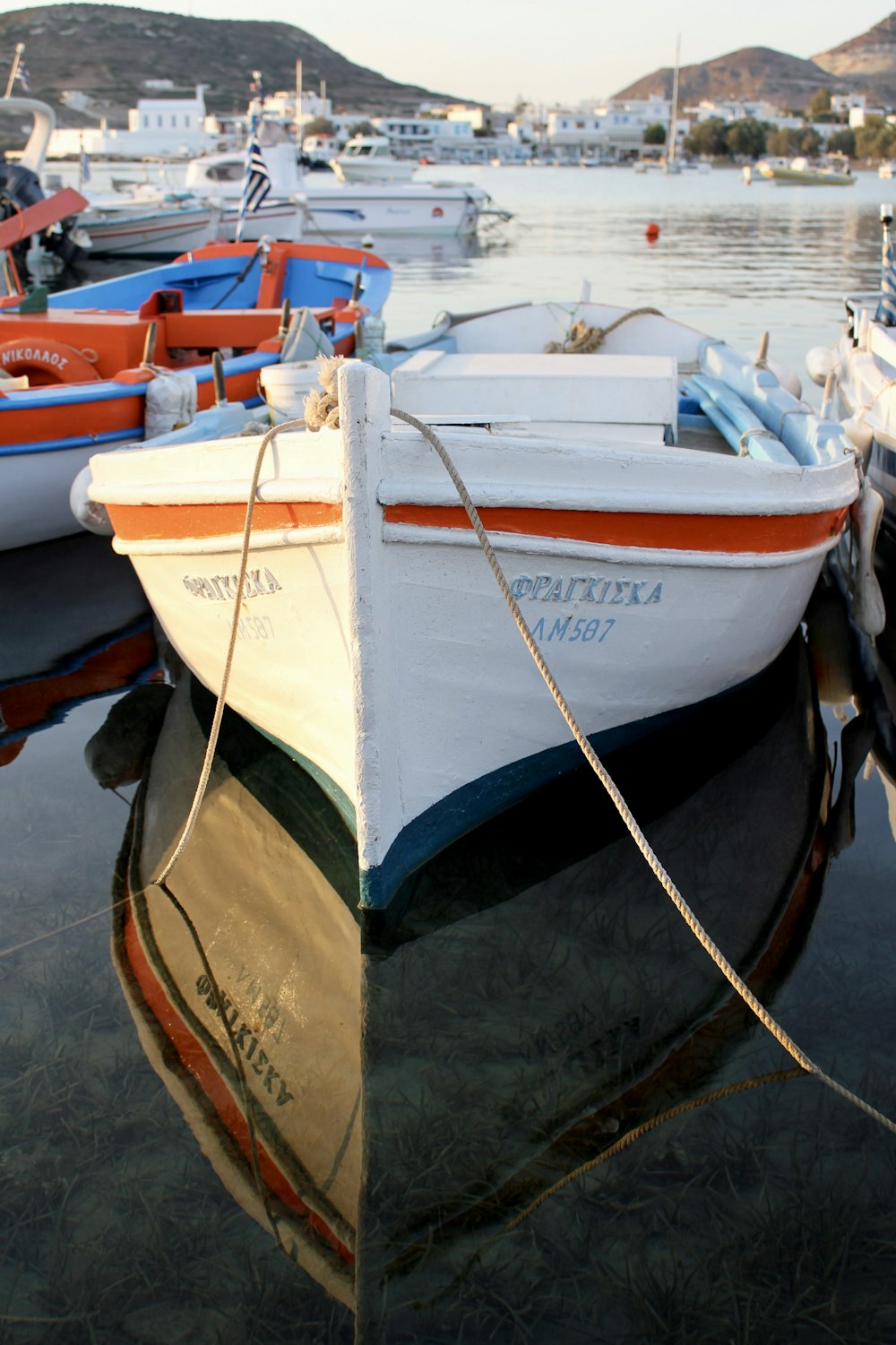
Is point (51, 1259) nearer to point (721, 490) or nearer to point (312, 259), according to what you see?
point (721, 490)

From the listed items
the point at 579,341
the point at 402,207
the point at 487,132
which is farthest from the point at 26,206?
the point at 487,132

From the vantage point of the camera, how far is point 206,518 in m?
4.14

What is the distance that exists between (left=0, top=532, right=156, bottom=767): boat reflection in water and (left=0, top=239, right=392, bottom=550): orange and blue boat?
0.34 metres

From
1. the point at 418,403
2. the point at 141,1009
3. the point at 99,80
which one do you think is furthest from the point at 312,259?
the point at 99,80

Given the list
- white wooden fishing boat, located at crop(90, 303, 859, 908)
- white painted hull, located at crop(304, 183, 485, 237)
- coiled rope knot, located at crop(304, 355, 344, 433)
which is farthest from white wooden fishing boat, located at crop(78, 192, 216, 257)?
coiled rope knot, located at crop(304, 355, 344, 433)

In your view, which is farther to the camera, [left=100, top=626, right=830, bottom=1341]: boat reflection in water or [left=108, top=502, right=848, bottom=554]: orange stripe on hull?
[left=108, top=502, right=848, bottom=554]: orange stripe on hull

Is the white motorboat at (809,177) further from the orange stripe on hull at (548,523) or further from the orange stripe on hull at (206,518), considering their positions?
the orange stripe on hull at (206,518)

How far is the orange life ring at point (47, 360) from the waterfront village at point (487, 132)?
41.9 m

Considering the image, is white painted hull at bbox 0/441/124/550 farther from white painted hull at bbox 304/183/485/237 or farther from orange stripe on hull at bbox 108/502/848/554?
white painted hull at bbox 304/183/485/237

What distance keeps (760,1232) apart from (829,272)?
87.3 feet

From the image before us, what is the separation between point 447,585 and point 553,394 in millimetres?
2354

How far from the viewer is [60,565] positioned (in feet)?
25.8

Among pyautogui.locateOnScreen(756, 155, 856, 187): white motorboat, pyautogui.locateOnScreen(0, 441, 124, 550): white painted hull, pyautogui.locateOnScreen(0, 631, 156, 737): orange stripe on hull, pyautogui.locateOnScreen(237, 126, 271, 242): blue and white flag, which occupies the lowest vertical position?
pyautogui.locateOnScreen(0, 631, 156, 737): orange stripe on hull

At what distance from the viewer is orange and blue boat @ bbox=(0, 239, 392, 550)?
754cm
